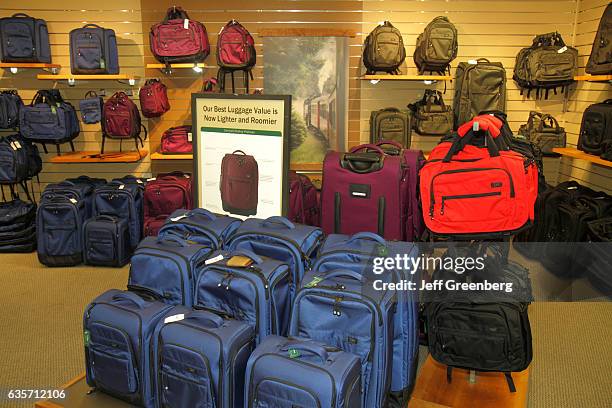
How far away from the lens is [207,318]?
2.15 m

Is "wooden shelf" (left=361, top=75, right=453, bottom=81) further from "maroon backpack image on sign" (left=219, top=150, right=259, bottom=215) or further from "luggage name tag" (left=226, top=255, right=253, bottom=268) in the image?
"luggage name tag" (left=226, top=255, right=253, bottom=268)

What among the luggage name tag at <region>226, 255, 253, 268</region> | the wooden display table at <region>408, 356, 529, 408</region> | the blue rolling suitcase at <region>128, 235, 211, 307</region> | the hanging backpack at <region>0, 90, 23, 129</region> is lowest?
the wooden display table at <region>408, 356, 529, 408</region>

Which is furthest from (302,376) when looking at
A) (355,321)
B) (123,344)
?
(123,344)

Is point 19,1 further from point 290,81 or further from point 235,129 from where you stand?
point 235,129

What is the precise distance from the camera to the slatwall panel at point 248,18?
18.8 feet

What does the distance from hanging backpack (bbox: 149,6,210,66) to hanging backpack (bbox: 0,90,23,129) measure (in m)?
1.53

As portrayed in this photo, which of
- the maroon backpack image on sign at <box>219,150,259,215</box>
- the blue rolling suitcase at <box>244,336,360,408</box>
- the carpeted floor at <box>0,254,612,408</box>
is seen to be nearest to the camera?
the blue rolling suitcase at <box>244,336,360,408</box>

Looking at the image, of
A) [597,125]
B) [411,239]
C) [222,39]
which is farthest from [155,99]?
[597,125]

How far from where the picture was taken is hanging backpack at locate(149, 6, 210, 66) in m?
5.26

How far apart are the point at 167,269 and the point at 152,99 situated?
3.38m

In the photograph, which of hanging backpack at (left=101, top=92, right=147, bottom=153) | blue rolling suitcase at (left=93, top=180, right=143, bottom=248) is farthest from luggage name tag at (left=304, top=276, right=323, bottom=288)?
hanging backpack at (left=101, top=92, right=147, bottom=153)

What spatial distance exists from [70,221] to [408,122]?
3462mm

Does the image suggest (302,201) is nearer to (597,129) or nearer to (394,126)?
(394,126)

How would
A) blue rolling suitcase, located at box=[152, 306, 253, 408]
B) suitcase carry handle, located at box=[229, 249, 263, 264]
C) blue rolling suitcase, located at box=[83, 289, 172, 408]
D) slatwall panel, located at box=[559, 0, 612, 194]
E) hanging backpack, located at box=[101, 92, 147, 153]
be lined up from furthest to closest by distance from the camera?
hanging backpack, located at box=[101, 92, 147, 153]
slatwall panel, located at box=[559, 0, 612, 194]
suitcase carry handle, located at box=[229, 249, 263, 264]
blue rolling suitcase, located at box=[83, 289, 172, 408]
blue rolling suitcase, located at box=[152, 306, 253, 408]
